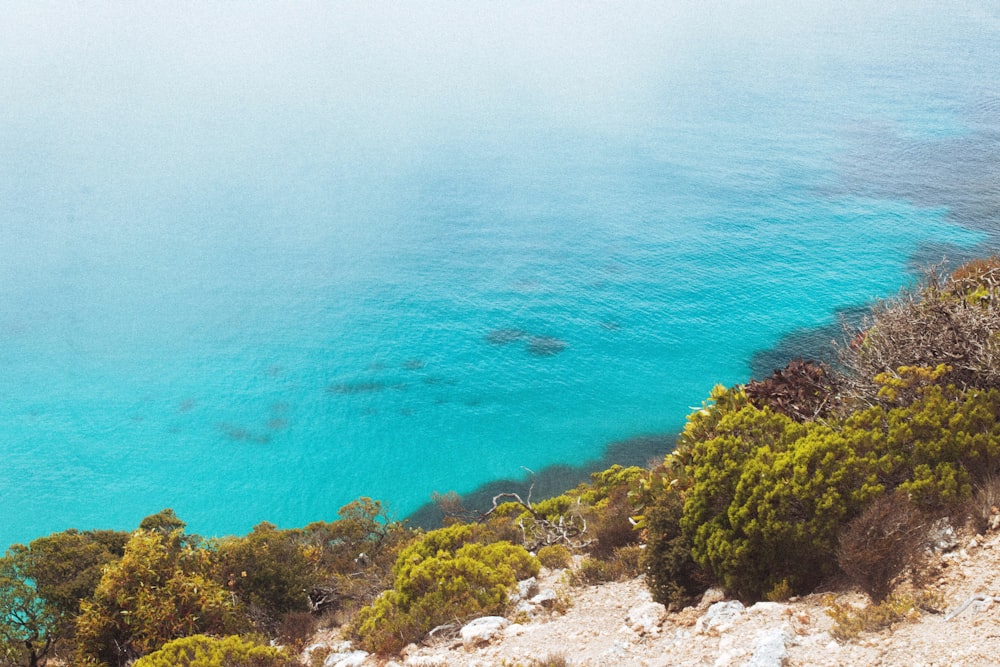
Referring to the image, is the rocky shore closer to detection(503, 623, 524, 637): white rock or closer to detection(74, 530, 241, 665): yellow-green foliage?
detection(503, 623, 524, 637): white rock

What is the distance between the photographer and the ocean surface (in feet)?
101

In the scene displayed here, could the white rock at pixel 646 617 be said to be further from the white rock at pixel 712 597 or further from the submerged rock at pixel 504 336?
the submerged rock at pixel 504 336

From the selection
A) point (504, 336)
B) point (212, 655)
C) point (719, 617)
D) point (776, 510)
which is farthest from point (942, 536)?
point (504, 336)

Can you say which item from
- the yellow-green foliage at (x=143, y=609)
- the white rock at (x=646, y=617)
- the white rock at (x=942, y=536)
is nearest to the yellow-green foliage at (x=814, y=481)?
the white rock at (x=646, y=617)

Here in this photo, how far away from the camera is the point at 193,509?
28078mm

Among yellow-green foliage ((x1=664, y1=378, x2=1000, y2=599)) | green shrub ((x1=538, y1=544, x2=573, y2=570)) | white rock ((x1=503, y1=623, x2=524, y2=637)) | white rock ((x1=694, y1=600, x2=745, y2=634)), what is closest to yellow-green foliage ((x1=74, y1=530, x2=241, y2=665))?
white rock ((x1=503, y1=623, x2=524, y2=637))

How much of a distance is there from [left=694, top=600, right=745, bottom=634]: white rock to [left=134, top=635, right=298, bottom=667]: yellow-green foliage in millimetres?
7251

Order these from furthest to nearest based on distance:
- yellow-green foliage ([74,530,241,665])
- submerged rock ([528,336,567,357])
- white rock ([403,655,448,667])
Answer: submerged rock ([528,336,567,357]) < yellow-green foliage ([74,530,241,665]) < white rock ([403,655,448,667])

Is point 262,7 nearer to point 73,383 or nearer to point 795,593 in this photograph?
point 73,383

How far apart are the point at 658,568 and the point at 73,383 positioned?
108ft

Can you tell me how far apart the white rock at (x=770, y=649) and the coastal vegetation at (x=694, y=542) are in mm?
806

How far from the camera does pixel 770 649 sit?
8.46m

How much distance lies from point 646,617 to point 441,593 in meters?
4.00

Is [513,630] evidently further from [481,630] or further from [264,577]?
[264,577]
